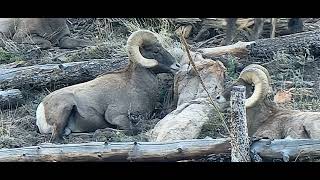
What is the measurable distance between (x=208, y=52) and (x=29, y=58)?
258 cm

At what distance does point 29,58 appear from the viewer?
→ 10.7 metres

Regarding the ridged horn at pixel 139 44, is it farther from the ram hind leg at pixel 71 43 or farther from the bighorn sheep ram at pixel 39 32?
the bighorn sheep ram at pixel 39 32

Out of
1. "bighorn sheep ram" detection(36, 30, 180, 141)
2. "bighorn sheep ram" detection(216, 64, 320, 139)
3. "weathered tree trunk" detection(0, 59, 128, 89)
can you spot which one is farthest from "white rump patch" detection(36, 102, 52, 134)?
"bighorn sheep ram" detection(216, 64, 320, 139)

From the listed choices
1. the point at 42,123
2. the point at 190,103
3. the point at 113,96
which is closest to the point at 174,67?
the point at 113,96

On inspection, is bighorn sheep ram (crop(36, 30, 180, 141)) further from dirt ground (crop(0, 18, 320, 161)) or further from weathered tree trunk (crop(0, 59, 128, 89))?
weathered tree trunk (crop(0, 59, 128, 89))

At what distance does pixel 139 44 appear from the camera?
→ 8.88 m

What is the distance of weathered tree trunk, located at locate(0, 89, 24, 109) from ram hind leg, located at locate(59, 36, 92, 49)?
A: 7.21ft

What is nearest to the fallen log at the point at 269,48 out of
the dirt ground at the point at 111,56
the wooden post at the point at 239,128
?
the dirt ground at the point at 111,56

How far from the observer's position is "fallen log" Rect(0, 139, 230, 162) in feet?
21.3

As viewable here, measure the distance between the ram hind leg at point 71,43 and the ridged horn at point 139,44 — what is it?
2.41 metres

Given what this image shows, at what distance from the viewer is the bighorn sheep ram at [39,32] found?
1151 cm

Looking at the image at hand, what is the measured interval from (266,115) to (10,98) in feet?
10.0
